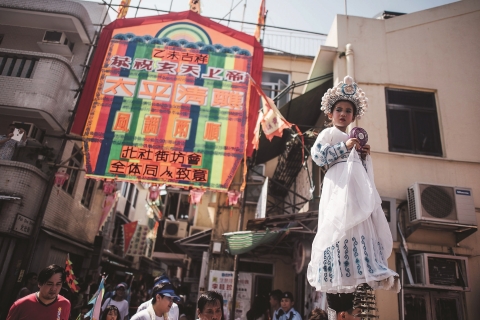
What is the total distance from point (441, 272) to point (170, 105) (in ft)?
25.9

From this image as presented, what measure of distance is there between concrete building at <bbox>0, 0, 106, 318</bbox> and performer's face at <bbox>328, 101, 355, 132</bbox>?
8116 mm

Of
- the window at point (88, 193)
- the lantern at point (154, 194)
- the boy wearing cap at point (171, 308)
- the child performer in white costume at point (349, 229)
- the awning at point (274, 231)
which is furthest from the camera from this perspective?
the window at point (88, 193)

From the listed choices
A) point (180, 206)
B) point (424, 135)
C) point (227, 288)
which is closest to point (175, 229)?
point (180, 206)

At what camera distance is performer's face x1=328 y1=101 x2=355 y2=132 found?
134 inches

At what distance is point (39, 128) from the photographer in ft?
37.2

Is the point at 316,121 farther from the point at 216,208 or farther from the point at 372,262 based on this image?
the point at 372,262

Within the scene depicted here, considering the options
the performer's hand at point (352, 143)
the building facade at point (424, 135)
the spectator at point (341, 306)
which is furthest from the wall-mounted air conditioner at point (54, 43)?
the spectator at point (341, 306)

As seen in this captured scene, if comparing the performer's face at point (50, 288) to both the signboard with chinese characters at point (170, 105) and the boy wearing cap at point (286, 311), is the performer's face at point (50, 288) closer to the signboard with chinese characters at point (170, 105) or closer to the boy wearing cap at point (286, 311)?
the boy wearing cap at point (286, 311)

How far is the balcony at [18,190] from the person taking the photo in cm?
914

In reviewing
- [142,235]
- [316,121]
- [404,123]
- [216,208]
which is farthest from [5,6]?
[142,235]

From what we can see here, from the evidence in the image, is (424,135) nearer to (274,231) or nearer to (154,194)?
(274,231)

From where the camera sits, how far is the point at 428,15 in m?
9.12

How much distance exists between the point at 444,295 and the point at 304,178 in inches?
225

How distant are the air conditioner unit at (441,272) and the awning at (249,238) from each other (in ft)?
10.1
